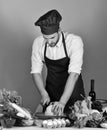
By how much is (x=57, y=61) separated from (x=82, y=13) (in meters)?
0.90

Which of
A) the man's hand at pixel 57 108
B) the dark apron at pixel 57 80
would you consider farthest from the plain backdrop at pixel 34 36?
the man's hand at pixel 57 108

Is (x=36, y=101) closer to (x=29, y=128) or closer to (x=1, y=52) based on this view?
(x=1, y=52)

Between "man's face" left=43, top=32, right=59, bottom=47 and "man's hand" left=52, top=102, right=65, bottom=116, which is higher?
"man's face" left=43, top=32, right=59, bottom=47

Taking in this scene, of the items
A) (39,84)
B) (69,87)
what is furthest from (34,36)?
(69,87)

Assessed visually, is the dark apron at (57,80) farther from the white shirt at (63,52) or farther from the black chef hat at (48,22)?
the black chef hat at (48,22)

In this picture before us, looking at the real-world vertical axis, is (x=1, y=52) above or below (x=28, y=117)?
above

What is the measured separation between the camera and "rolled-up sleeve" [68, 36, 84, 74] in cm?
197

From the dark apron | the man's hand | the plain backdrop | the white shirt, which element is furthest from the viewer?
the plain backdrop

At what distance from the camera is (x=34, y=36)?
2871 mm

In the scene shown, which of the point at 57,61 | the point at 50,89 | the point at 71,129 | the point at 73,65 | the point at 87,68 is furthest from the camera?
the point at 87,68

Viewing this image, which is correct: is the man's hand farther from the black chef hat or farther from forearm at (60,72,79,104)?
the black chef hat

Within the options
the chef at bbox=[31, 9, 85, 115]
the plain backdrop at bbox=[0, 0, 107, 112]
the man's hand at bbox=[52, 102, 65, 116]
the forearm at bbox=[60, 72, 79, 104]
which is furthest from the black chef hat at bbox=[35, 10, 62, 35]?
the plain backdrop at bbox=[0, 0, 107, 112]

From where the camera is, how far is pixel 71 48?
2.04 meters

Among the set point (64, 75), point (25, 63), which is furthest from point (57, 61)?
point (25, 63)
